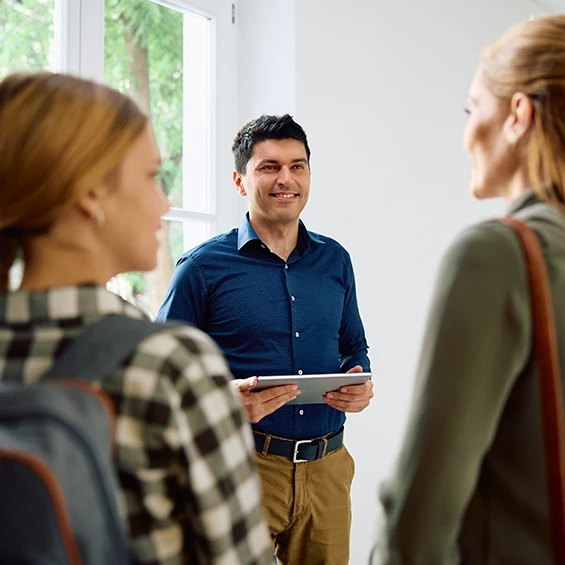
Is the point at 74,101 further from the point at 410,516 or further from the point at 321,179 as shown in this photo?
the point at 321,179

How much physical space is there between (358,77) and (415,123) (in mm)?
428

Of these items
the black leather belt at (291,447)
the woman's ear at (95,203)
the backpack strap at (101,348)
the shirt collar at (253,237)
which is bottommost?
the black leather belt at (291,447)

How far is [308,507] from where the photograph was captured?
6.47 feet

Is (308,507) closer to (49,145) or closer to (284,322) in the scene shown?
(284,322)

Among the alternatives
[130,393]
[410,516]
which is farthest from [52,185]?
[410,516]

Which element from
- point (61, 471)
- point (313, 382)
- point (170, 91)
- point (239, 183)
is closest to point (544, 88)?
point (61, 471)

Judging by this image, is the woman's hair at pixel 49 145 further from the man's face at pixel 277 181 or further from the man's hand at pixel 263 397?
the man's face at pixel 277 181

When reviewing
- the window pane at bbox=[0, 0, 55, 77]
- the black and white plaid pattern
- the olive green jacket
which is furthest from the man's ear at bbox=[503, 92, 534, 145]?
the window pane at bbox=[0, 0, 55, 77]

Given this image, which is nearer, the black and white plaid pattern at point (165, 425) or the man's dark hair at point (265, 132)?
the black and white plaid pattern at point (165, 425)

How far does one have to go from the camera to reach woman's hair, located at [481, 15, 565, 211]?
0.89 metres

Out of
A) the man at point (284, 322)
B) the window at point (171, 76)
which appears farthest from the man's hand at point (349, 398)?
the window at point (171, 76)

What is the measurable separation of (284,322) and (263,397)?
36cm

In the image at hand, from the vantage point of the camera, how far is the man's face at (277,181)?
6.96 feet

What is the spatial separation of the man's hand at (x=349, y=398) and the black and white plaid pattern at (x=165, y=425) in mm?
1126
